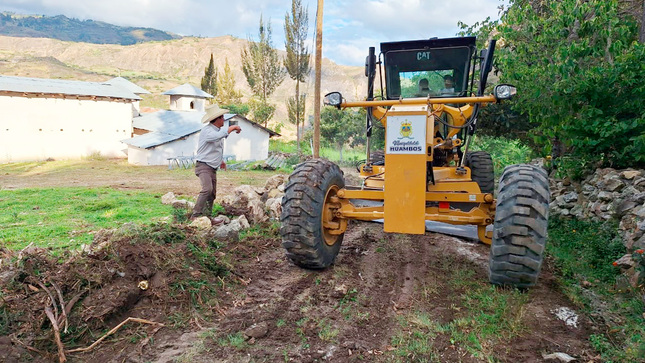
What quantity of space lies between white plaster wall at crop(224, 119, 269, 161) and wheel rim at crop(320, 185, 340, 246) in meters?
25.6

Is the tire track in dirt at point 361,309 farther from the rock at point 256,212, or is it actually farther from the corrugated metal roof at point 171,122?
the corrugated metal roof at point 171,122

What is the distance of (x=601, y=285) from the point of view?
4.80m

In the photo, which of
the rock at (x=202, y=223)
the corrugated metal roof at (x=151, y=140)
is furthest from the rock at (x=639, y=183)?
the corrugated metal roof at (x=151, y=140)

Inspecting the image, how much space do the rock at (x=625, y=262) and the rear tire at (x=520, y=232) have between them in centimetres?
138

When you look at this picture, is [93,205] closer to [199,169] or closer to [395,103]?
[199,169]

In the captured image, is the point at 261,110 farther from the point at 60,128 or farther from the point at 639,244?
the point at 639,244

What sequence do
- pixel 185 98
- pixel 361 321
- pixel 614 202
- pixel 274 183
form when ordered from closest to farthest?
1. pixel 361 321
2. pixel 614 202
3. pixel 274 183
4. pixel 185 98

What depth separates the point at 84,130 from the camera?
2994cm

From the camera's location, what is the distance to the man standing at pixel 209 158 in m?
7.07

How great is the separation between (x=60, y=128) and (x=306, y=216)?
29674 millimetres

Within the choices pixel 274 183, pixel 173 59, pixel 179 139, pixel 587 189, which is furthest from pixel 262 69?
pixel 173 59

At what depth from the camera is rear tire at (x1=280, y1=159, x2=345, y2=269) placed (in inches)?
191

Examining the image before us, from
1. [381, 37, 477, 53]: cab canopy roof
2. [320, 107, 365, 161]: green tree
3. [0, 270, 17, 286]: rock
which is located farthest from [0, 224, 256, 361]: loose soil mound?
[320, 107, 365, 161]: green tree

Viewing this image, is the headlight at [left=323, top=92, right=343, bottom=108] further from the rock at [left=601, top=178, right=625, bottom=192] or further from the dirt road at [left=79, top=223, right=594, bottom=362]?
the rock at [left=601, top=178, right=625, bottom=192]
